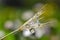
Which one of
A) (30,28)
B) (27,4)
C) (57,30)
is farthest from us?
(27,4)

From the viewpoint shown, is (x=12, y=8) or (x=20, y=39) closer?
(x=20, y=39)

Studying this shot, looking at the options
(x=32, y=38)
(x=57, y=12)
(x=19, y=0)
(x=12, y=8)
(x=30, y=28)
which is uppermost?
(x=19, y=0)

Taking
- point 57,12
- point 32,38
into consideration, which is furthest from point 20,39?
point 57,12

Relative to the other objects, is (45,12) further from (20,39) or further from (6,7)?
(6,7)

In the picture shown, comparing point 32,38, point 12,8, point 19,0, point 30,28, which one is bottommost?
point 30,28

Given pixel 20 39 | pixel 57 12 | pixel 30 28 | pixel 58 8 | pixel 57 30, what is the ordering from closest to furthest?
pixel 30 28
pixel 20 39
pixel 57 30
pixel 57 12
pixel 58 8

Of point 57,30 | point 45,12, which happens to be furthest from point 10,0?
point 45,12

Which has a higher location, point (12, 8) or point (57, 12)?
point (12, 8)

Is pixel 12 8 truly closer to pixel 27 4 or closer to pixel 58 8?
pixel 27 4

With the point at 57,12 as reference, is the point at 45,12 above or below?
below
